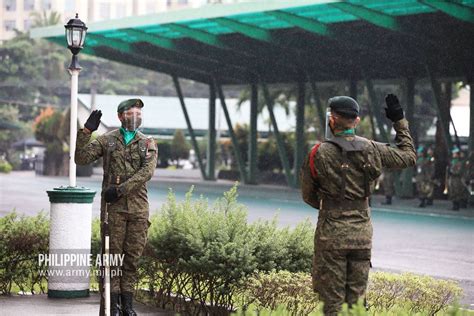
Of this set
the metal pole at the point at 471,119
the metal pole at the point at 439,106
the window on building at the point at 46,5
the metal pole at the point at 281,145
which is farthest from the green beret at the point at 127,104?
the window on building at the point at 46,5

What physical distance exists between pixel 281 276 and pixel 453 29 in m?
22.8

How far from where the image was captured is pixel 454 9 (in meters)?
26.7

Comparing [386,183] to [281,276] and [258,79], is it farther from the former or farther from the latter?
[281,276]

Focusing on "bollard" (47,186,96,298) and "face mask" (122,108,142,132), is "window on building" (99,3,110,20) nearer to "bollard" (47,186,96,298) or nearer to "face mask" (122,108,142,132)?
"bollard" (47,186,96,298)

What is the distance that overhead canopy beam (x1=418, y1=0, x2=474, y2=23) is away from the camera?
26203 millimetres

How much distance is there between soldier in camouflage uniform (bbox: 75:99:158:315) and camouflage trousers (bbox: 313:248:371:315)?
95.3 inches

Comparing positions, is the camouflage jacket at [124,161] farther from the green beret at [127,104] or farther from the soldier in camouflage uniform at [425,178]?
the soldier in camouflage uniform at [425,178]

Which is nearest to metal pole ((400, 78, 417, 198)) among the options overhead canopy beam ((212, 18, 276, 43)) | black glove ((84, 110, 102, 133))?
overhead canopy beam ((212, 18, 276, 43))

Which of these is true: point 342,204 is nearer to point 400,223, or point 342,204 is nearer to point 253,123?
point 400,223

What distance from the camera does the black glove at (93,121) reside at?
8.77m

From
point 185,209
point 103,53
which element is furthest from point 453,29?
point 185,209

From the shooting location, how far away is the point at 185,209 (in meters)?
10.2

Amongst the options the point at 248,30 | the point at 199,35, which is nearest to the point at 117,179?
the point at 248,30

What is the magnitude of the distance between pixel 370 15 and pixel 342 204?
868 inches
